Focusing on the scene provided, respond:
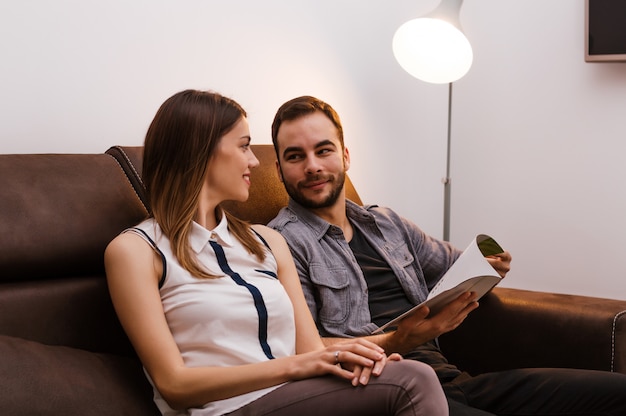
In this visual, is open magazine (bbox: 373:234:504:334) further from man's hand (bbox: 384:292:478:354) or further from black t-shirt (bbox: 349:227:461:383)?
black t-shirt (bbox: 349:227:461:383)

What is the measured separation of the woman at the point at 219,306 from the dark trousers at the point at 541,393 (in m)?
0.35

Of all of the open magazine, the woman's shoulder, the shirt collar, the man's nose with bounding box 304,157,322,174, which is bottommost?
the open magazine

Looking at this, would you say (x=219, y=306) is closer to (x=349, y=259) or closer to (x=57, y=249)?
(x=57, y=249)

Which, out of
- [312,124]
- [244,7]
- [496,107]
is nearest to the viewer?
[312,124]

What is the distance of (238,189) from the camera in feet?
5.18

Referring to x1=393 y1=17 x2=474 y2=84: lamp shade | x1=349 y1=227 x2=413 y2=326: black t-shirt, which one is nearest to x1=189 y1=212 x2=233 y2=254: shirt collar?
x1=349 y1=227 x2=413 y2=326: black t-shirt

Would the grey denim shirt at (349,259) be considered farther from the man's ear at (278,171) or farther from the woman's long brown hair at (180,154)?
the woman's long brown hair at (180,154)

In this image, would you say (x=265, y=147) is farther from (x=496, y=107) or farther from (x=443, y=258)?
(x=496, y=107)

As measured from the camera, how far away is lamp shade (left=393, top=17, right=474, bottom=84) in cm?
234

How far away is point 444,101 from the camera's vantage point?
9.96ft

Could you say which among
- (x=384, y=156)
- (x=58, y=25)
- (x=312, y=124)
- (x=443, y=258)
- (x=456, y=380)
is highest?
(x=58, y=25)

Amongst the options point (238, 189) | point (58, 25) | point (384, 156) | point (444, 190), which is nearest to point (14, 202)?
point (238, 189)

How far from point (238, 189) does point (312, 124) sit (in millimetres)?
375

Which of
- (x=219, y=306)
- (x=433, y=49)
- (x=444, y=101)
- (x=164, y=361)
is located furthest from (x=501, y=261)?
(x=444, y=101)
